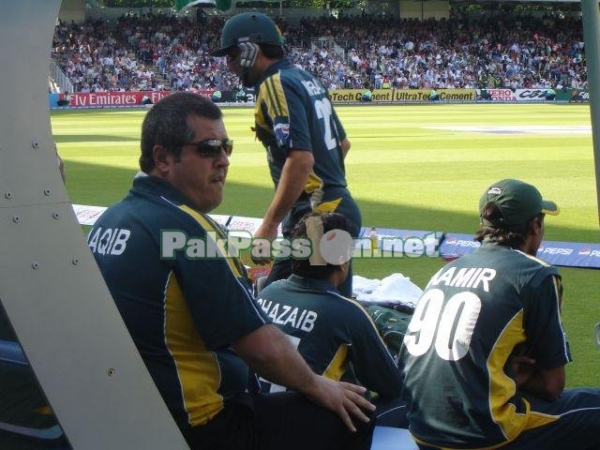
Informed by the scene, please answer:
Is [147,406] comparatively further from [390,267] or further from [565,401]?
[390,267]

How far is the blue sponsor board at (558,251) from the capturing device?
8883mm

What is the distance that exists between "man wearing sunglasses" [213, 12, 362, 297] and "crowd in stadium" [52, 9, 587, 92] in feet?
145

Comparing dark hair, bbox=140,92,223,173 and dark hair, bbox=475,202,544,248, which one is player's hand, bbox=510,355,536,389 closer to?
dark hair, bbox=475,202,544,248

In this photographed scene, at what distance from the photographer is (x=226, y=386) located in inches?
116

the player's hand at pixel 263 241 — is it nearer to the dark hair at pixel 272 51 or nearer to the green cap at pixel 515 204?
the dark hair at pixel 272 51

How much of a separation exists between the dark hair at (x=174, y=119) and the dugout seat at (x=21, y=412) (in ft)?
3.16

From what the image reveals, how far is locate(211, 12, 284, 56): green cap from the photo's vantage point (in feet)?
16.3

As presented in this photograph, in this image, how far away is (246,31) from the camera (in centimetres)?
498

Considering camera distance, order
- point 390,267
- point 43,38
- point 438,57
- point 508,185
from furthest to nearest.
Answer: point 438,57 < point 390,267 < point 508,185 < point 43,38

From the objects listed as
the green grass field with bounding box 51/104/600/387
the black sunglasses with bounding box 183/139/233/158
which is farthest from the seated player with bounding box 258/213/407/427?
the green grass field with bounding box 51/104/600/387

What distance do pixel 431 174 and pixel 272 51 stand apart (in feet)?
38.2

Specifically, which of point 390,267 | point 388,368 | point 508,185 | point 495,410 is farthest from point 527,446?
point 390,267

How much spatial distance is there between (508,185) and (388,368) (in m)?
0.88

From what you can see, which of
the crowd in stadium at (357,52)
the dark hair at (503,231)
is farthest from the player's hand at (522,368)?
the crowd in stadium at (357,52)
